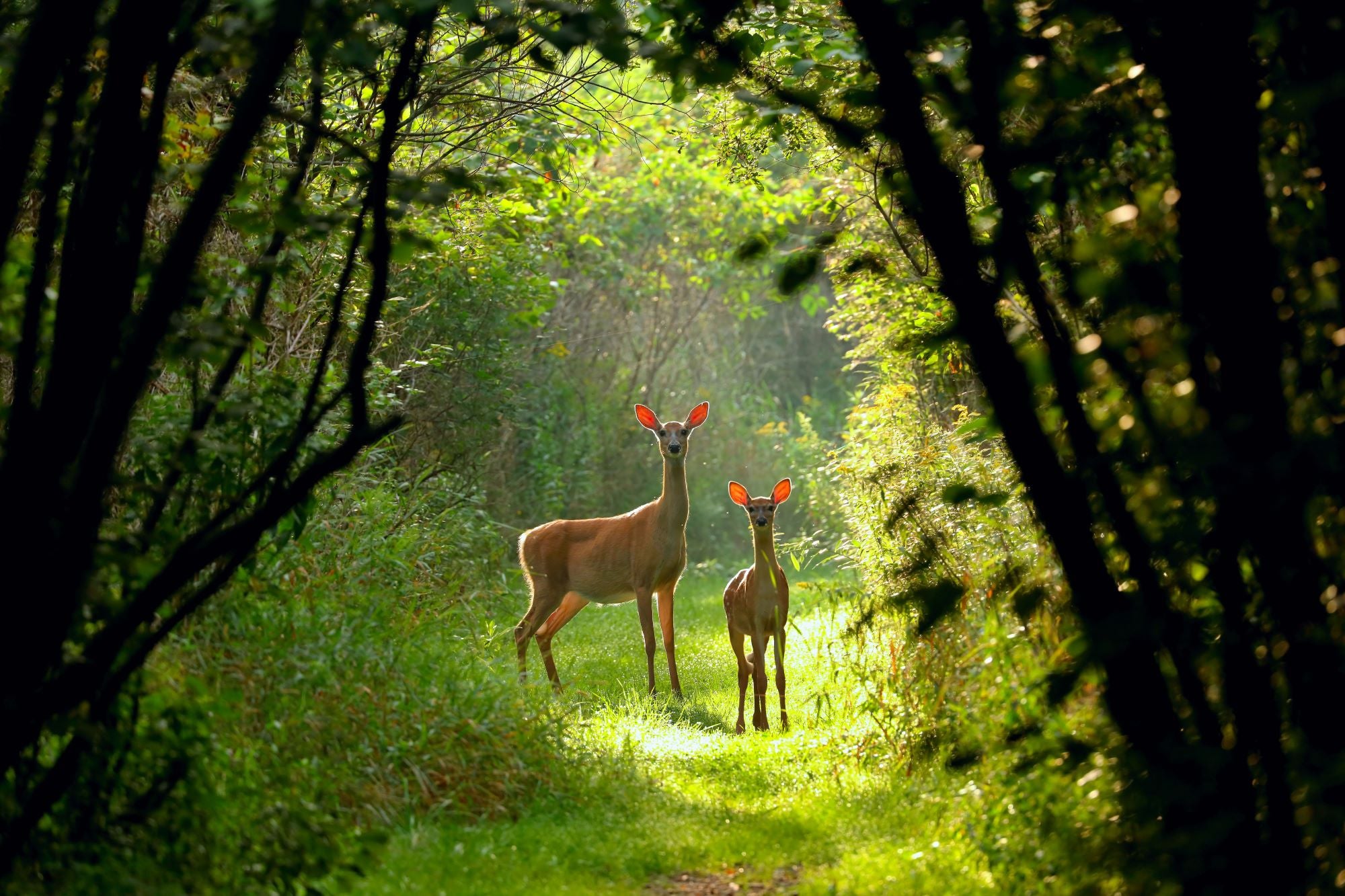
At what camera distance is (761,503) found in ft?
31.7

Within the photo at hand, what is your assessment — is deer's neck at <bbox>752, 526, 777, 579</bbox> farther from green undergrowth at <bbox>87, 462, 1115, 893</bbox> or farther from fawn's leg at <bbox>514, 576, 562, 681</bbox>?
fawn's leg at <bbox>514, 576, 562, 681</bbox>

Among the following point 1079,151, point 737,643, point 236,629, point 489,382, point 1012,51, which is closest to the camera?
point 1012,51

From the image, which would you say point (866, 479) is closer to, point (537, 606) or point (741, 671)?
point (741, 671)

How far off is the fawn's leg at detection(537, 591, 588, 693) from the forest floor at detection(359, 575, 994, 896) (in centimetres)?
160

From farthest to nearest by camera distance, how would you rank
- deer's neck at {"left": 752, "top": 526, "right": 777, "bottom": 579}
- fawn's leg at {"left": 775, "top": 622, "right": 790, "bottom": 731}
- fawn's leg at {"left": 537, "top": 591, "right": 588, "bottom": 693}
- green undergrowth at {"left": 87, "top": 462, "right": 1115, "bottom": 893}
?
fawn's leg at {"left": 537, "top": 591, "right": 588, "bottom": 693} < deer's neck at {"left": 752, "top": 526, "right": 777, "bottom": 579} < fawn's leg at {"left": 775, "top": 622, "right": 790, "bottom": 731} < green undergrowth at {"left": 87, "top": 462, "right": 1115, "bottom": 893}

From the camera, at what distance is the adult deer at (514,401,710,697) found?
11.2 m

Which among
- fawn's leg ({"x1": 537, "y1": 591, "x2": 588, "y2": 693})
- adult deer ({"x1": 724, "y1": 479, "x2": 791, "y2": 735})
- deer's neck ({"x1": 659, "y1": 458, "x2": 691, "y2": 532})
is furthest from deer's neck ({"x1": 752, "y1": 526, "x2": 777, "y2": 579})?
fawn's leg ({"x1": 537, "y1": 591, "x2": 588, "y2": 693})

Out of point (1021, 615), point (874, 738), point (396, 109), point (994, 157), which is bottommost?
point (1021, 615)

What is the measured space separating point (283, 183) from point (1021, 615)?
5662 millimetres

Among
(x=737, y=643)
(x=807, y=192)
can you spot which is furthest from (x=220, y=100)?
(x=807, y=192)

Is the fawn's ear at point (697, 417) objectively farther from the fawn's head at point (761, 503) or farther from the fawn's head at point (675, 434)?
the fawn's head at point (761, 503)

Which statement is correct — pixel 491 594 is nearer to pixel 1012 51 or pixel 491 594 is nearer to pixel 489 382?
pixel 489 382

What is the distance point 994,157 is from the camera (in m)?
2.86

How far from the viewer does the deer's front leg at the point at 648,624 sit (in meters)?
10.3
